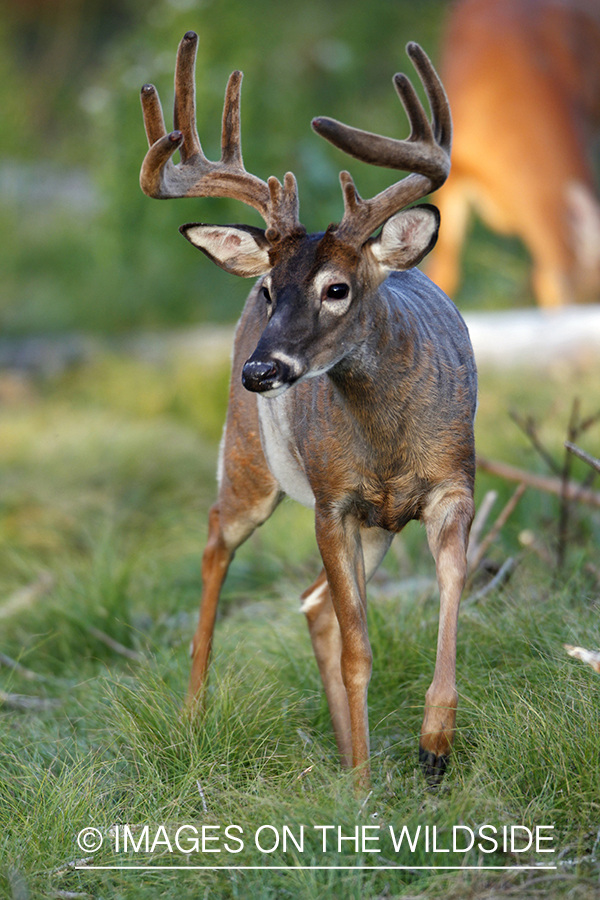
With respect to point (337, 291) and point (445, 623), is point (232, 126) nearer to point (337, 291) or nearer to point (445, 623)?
point (337, 291)

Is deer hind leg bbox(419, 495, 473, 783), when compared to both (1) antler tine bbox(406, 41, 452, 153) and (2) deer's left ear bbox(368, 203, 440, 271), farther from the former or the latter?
(1) antler tine bbox(406, 41, 452, 153)

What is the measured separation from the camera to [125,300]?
13.8 meters

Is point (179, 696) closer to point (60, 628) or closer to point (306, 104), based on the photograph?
point (60, 628)

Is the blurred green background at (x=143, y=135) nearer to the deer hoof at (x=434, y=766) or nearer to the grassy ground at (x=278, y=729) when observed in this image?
the grassy ground at (x=278, y=729)

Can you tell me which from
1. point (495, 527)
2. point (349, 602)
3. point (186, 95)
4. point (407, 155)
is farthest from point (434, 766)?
point (186, 95)

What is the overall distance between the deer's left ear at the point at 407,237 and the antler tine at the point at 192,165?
0.28 m

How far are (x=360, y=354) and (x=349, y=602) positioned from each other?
30.7 inches

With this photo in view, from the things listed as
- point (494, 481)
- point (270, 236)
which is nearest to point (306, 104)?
point (494, 481)

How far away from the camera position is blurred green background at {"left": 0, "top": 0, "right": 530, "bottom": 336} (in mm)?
11750

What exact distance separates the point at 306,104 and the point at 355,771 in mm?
12284

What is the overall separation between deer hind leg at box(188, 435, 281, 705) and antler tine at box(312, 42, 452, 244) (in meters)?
1.17

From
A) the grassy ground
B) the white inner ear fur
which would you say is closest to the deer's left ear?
the white inner ear fur

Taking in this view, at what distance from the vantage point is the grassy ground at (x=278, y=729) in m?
2.78

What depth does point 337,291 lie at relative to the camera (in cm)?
298
